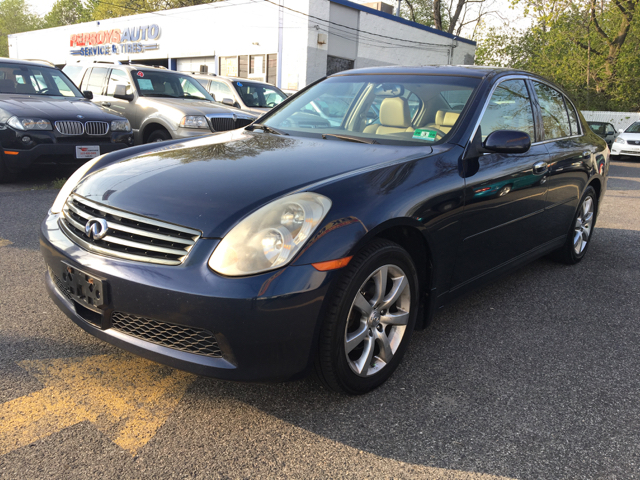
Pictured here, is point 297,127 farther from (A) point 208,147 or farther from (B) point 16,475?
(B) point 16,475

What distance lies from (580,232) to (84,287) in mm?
4280

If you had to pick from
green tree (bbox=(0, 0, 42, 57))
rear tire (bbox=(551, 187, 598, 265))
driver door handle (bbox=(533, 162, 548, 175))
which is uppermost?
green tree (bbox=(0, 0, 42, 57))

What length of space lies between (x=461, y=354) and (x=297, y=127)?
1.80 m

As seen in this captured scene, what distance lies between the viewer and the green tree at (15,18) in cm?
7319

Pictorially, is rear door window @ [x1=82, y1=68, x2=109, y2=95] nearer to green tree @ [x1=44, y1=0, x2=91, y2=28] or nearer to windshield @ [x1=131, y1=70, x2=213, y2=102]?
windshield @ [x1=131, y1=70, x2=213, y2=102]

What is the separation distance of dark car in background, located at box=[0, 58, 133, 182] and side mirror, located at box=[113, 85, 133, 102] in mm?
757

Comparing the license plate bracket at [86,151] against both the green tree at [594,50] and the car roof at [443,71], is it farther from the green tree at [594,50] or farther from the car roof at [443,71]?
the green tree at [594,50]

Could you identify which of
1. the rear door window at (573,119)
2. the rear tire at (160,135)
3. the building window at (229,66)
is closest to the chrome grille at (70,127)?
the rear tire at (160,135)

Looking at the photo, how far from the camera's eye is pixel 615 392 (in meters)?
2.66

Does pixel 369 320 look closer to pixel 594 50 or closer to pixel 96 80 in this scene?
pixel 96 80

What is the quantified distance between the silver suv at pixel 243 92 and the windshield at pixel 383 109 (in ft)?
25.7

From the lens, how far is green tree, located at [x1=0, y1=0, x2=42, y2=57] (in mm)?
73188

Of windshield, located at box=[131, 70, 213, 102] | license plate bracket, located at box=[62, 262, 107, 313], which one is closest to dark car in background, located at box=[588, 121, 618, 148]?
windshield, located at box=[131, 70, 213, 102]

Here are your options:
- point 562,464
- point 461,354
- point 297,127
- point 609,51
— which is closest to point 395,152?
point 297,127
